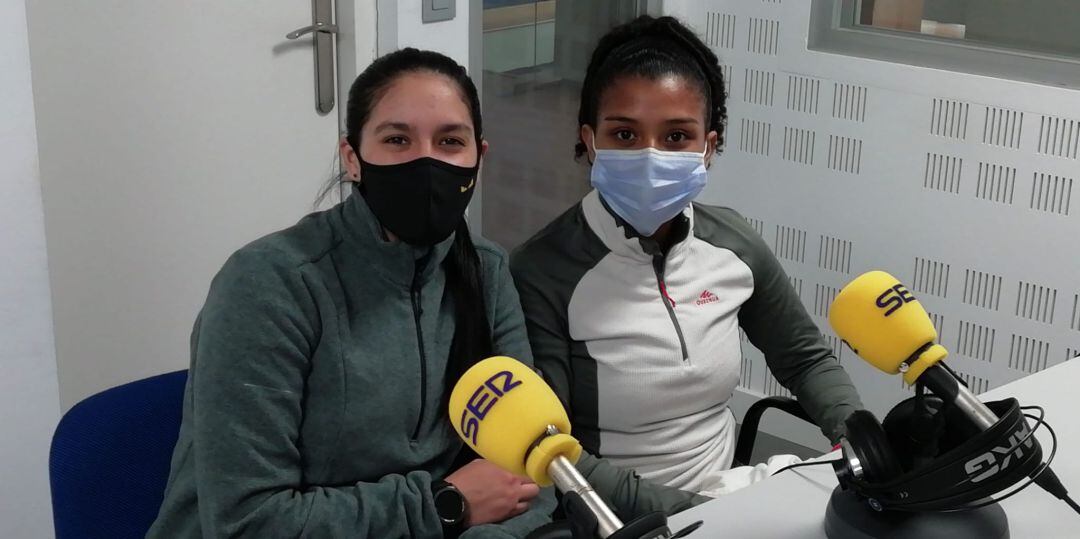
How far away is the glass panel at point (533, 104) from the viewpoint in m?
3.15

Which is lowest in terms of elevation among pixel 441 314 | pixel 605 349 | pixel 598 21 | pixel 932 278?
pixel 932 278

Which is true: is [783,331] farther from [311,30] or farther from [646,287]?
[311,30]

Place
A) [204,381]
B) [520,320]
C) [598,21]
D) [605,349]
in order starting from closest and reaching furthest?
[204,381] < [520,320] < [605,349] < [598,21]

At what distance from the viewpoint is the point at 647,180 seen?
1.87 m

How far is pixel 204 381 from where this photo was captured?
1.46 m

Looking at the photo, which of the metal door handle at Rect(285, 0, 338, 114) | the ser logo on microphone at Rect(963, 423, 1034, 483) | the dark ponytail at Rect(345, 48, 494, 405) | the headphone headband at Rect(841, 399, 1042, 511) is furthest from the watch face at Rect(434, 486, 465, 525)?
the metal door handle at Rect(285, 0, 338, 114)

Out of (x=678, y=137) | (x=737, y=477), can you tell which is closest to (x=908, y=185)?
(x=678, y=137)

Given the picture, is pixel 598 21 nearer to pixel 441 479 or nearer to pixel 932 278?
pixel 932 278

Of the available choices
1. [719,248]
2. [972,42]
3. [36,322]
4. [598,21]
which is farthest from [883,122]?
[36,322]

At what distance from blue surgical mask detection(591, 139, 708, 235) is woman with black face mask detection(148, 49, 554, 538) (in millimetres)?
259

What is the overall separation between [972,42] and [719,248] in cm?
129

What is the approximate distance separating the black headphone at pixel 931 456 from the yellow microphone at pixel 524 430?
402 mm

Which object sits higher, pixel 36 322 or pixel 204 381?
pixel 204 381

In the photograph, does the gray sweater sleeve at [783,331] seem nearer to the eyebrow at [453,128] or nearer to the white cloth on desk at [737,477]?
the white cloth on desk at [737,477]
